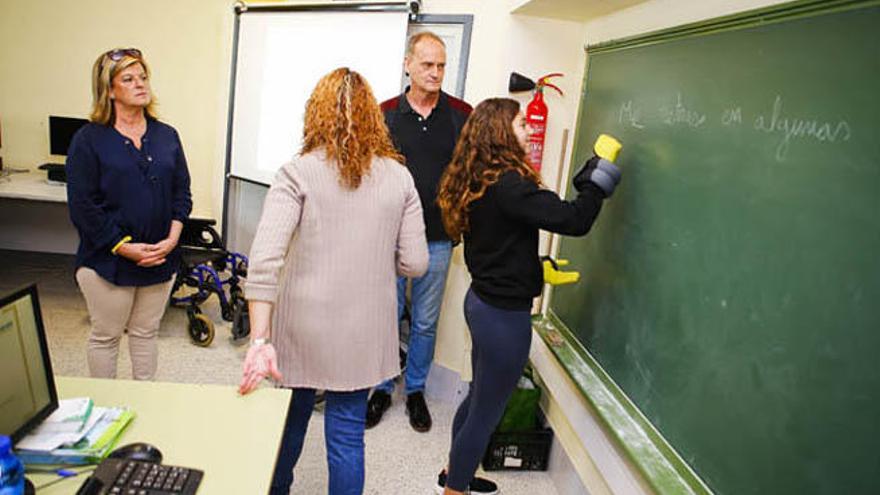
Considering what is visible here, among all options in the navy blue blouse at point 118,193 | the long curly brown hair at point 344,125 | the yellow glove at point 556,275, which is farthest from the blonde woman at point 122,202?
the yellow glove at point 556,275

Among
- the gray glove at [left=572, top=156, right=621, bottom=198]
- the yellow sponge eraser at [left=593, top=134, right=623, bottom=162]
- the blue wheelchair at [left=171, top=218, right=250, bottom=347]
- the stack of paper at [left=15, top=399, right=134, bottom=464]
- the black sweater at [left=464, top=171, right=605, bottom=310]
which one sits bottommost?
the blue wheelchair at [left=171, top=218, right=250, bottom=347]

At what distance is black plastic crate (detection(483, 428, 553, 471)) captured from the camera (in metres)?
2.27

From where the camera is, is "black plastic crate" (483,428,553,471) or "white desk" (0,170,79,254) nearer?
"black plastic crate" (483,428,553,471)

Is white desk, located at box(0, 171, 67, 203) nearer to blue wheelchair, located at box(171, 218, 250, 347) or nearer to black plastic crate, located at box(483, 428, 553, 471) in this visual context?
blue wheelchair, located at box(171, 218, 250, 347)

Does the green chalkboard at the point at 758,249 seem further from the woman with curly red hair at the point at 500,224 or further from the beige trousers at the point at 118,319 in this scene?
the beige trousers at the point at 118,319

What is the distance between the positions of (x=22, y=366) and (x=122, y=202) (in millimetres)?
1068

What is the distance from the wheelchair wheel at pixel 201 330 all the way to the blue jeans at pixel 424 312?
1.20 metres

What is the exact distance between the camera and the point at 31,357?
996 mm

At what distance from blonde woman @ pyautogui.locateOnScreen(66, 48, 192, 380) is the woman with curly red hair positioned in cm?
105

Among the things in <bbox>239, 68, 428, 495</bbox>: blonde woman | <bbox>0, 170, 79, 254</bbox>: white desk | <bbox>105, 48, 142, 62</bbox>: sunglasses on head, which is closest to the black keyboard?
<bbox>239, 68, 428, 495</bbox>: blonde woman

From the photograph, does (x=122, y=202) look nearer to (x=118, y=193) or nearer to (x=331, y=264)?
(x=118, y=193)

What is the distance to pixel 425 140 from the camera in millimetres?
2410

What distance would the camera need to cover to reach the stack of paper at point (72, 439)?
1007 millimetres

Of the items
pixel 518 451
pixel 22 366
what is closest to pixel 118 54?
pixel 22 366
